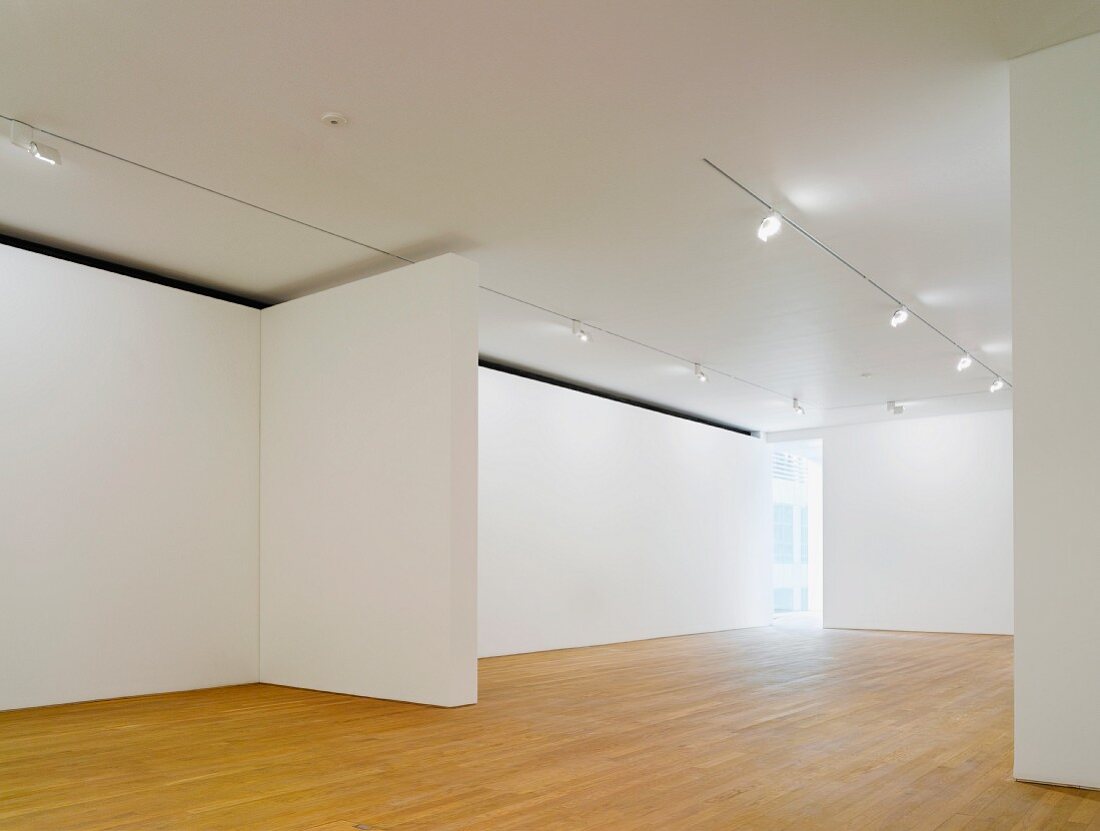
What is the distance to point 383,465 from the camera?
683 cm

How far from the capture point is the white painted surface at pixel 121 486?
6.27 m

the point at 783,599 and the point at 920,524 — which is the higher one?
the point at 920,524

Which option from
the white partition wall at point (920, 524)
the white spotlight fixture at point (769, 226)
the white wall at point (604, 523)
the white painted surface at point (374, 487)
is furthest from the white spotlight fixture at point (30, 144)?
the white partition wall at point (920, 524)

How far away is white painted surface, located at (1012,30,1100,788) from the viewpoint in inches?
151

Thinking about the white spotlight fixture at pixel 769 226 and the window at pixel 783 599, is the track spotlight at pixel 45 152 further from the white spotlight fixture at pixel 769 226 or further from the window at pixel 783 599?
the window at pixel 783 599

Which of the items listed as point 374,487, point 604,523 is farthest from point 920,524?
point 374,487

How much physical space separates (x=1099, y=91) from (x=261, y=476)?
656 centimetres

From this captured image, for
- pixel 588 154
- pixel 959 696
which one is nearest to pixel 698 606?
pixel 959 696

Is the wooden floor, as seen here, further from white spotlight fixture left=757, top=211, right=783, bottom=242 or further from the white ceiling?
the white ceiling

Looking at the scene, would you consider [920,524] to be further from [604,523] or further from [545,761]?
[545,761]

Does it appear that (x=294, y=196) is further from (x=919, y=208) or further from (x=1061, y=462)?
(x=1061, y=462)

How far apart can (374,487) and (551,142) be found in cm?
307

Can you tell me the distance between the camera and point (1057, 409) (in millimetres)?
3986

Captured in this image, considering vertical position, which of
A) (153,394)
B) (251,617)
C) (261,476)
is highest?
(153,394)
